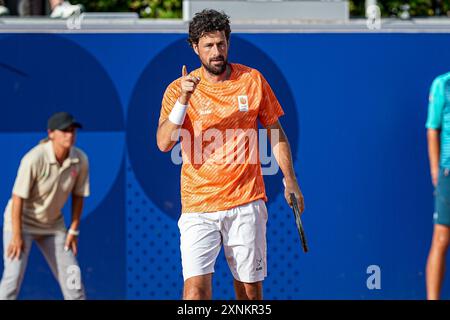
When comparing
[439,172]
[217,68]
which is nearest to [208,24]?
[217,68]

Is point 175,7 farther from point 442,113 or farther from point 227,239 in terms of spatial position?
point 227,239

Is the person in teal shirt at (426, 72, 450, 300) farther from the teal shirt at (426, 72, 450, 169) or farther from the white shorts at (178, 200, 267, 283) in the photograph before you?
the white shorts at (178, 200, 267, 283)

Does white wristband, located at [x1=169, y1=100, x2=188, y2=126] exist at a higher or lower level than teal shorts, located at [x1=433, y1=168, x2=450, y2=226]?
higher

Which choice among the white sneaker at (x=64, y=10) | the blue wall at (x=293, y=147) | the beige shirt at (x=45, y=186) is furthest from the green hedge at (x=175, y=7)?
the beige shirt at (x=45, y=186)

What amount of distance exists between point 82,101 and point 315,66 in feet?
5.51

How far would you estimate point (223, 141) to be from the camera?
7.14 meters

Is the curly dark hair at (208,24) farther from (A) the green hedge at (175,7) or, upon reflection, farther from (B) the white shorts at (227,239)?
(A) the green hedge at (175,7)

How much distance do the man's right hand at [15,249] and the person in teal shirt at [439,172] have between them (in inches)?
115

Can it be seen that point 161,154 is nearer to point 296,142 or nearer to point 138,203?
point 138,203

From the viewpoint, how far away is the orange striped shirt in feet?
23.2

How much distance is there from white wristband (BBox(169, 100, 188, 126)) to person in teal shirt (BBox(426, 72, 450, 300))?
1962 mm

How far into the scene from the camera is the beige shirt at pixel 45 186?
311 inches

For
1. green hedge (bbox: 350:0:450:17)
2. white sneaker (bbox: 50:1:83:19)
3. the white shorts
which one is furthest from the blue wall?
green hedge (bbox: 350:0:450:17)
